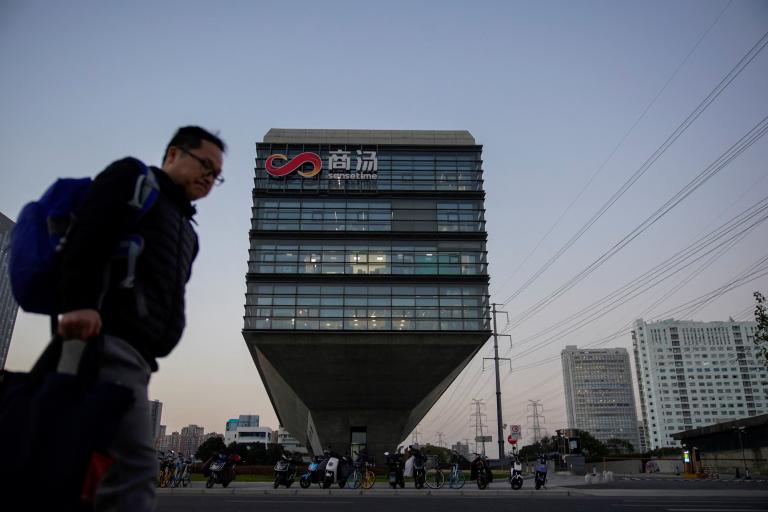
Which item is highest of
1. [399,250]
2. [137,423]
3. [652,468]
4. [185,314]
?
[399,250]

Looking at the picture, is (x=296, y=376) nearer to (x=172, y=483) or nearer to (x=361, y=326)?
(x=361, y=326)

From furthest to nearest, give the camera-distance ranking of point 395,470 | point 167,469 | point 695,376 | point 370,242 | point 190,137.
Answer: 1. point 695,376
2. point 370,242
3. point 167,469
4. point 395,470
5. point 190,137

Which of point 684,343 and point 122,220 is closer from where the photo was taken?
point 122,220

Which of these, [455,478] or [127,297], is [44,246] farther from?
[455,478]

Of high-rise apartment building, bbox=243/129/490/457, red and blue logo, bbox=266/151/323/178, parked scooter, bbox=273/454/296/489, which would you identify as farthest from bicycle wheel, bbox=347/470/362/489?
red and blue logo, bbox=266/151/323/178

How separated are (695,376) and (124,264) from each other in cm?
20185

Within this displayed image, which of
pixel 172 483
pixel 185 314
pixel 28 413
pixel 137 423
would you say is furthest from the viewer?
pixel 172 483

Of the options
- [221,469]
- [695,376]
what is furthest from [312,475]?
[695,376]

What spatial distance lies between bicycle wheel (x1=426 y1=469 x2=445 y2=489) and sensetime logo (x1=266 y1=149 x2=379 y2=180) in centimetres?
2567

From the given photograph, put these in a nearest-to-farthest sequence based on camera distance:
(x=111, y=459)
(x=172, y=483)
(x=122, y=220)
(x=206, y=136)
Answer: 1. (x=111, y=459)
2. (x=122, y=220)
3. (x=206, y=136)
4. (x=172, y=483)

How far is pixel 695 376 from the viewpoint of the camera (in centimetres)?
16850

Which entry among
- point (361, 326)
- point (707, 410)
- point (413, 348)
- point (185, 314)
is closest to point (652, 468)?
point (413, 348)

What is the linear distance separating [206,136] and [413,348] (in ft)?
110

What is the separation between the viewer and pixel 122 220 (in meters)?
2.07
